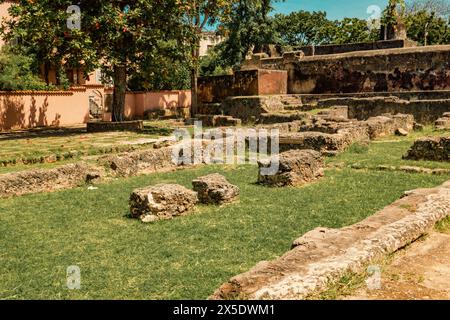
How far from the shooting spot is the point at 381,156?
11.3m

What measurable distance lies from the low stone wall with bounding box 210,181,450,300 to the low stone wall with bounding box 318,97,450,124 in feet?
46.1

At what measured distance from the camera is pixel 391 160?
422 inches

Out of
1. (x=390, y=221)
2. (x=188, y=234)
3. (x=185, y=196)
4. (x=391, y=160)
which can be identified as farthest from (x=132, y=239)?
(x=391, y=160)

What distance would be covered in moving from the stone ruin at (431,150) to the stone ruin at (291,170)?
2.90 m

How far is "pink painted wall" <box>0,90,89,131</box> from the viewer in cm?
2225

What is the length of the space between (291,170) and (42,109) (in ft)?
61.4

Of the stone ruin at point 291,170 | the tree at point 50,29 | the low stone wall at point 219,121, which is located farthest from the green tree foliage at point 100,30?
the stone ruin at point 291,170

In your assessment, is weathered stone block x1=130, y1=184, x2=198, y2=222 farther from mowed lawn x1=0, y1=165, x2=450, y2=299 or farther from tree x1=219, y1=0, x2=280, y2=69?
tree x1=219, y1=0, x2=280, y2=69

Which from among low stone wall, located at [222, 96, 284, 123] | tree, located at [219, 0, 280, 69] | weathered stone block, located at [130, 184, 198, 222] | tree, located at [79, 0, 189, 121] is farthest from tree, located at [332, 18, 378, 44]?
weathered stone block, located at [130, 184, 198, 222]

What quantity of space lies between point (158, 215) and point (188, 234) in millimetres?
938

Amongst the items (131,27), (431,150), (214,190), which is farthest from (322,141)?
(131,27)
